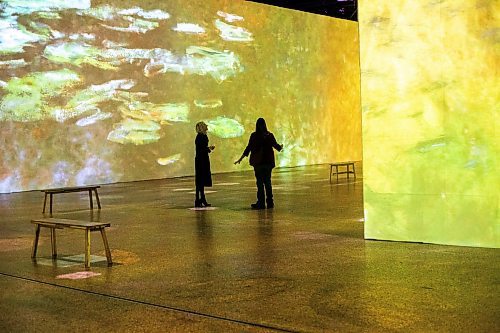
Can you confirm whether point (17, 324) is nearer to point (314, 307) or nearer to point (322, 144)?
point (314, 307)

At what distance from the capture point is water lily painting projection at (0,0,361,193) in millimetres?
21719

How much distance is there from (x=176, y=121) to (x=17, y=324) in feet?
66.0

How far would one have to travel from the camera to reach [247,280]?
7223 mm

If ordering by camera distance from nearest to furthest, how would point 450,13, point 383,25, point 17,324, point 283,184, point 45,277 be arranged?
point 17,324 < point 45,277 < point 450,13 < point 383,25 < point 283,184

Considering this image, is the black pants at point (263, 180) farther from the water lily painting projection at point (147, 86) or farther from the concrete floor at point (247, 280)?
the water lily painting projection at point (147, 86)

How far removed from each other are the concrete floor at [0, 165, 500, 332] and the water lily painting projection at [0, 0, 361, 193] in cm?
959

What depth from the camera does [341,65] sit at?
34.4 m

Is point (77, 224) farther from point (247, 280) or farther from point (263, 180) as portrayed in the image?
point (263, 180)

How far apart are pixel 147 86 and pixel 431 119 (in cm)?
1670

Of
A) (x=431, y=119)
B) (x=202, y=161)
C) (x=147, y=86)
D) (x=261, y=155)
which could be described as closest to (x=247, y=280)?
(x=431, y=119)

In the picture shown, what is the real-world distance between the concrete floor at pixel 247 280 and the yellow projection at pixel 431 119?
0.43 metres

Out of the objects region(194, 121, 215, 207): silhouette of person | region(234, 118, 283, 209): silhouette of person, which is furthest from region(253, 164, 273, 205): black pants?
region(194, 121, 215, 207): silhouette of person

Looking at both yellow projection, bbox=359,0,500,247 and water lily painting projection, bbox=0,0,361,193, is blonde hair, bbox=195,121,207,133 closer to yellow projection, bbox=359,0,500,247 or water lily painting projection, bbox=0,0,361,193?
yellow projection, bbox=359,0,500,247

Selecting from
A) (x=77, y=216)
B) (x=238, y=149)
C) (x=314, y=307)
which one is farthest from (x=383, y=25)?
(x=238, y=149)
